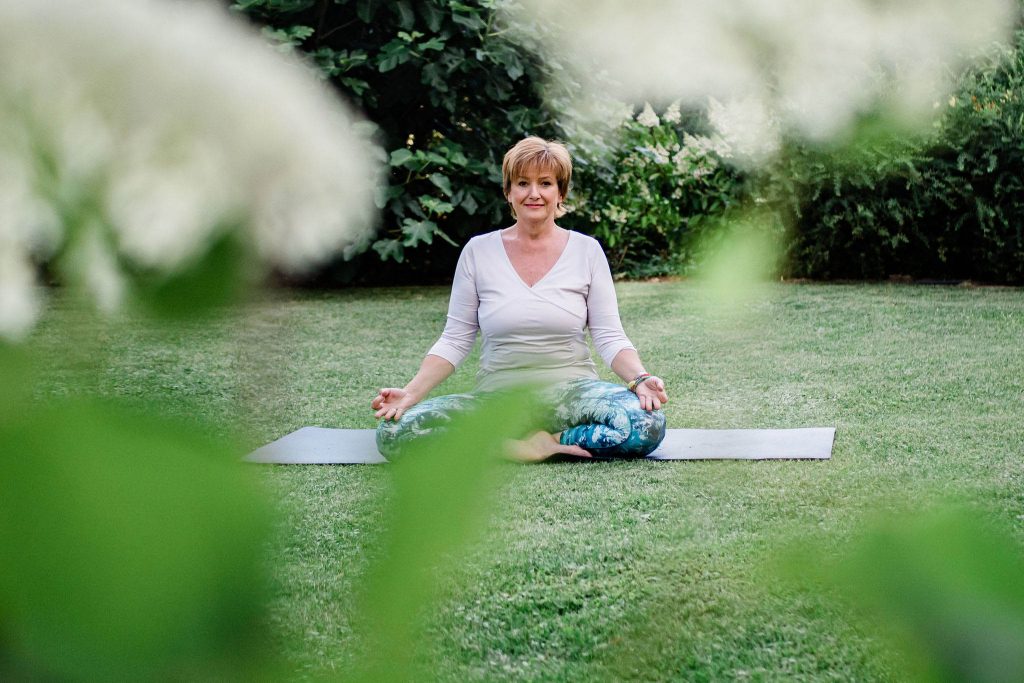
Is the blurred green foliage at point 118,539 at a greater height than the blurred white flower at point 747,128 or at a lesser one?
lesser

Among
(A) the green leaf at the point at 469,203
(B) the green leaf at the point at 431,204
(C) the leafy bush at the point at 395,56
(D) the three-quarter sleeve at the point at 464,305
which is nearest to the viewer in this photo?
(C) the leafy bush at the point at 395,56

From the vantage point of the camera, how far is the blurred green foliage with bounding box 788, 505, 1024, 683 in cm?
19

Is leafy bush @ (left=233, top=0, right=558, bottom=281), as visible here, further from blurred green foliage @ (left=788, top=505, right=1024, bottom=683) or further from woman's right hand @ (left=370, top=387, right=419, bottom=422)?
woman's right hand @ (left=370, top=387, right=419, bottom=422)

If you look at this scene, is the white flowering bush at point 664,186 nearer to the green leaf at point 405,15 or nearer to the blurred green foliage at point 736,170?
the blurred green foliage at point 736,170

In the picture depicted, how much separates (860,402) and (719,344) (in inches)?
152

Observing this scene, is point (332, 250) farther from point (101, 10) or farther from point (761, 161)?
point (761, 161)

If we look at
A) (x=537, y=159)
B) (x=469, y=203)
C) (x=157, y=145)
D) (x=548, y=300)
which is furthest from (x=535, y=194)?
(x=469, y=203)

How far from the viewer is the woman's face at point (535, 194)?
3.49 m

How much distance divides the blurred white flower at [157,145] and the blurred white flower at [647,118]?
322mm

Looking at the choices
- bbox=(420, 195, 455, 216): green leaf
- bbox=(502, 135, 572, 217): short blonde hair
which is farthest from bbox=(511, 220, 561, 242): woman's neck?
bbox=(420, 195, 455, 216): green leaf

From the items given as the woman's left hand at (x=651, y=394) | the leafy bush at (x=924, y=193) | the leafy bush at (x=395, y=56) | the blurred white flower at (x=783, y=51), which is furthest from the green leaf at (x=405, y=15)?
the woman's left hand at (x=651, y=394)

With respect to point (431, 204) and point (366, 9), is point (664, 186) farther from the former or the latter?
point (431, 204)

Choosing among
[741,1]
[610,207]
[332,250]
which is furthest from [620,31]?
[610,207]

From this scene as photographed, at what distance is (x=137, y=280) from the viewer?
0.22 m
